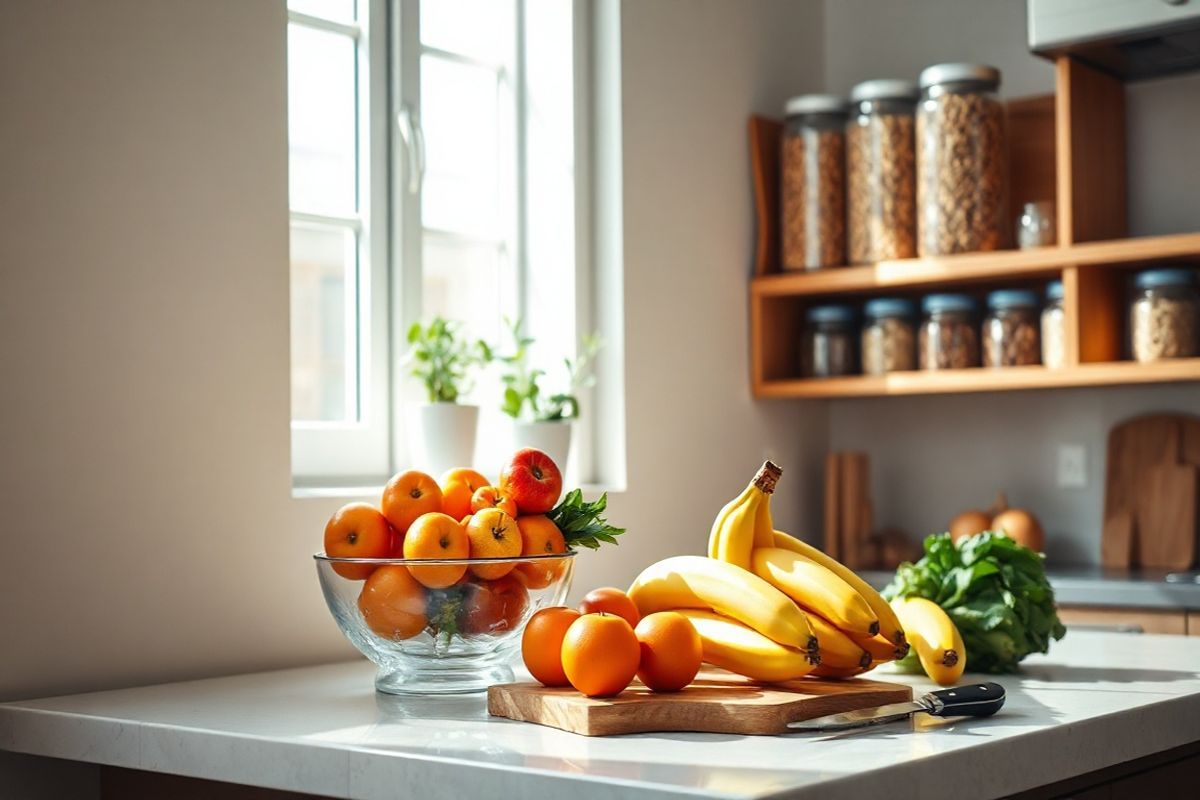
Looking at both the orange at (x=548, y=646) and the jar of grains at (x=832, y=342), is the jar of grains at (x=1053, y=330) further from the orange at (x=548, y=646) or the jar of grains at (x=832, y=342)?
the orange at (x=548, y=646)

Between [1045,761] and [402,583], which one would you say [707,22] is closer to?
[402,583]

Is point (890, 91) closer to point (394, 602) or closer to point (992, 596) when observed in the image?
point (992, 596)

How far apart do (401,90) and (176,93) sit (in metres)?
0.61

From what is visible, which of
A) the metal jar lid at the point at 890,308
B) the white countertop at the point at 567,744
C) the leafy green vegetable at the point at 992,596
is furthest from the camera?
the metal jar lid at the point at 890,308

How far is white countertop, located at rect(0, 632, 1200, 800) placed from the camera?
1.26m

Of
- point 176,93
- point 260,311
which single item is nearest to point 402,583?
point 260,311

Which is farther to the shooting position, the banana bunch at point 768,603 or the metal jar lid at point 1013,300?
the metal jar lid at point 1013,300

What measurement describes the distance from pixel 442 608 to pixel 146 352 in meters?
0.65

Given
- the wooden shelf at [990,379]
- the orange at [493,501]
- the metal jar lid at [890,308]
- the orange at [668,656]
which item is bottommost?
the orange at [668,656]

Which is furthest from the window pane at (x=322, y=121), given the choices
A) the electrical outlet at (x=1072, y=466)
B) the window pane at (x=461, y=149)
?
the electrical outlet at (x=1072, y=466)

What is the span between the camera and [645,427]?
2.95 metres

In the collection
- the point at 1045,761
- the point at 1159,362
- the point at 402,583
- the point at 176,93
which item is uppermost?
the point at 176,93

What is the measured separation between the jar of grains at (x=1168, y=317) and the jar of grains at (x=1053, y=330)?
15cm

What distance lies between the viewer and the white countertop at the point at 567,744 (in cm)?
126
